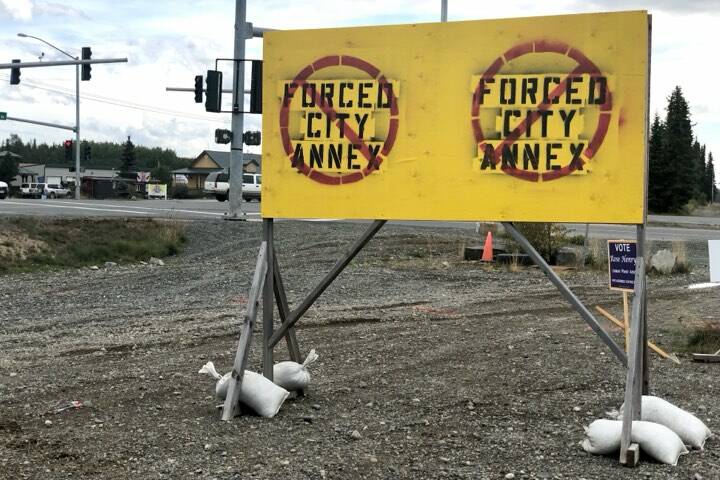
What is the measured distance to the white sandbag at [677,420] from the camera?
550cm

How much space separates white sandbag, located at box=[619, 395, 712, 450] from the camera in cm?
550

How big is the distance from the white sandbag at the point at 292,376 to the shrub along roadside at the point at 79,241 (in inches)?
461

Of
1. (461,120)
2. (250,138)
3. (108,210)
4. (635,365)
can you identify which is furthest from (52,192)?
(635,365)

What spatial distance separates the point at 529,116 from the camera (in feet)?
19.4

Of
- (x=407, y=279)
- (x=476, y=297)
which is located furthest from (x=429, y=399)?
(x=407, y=279)

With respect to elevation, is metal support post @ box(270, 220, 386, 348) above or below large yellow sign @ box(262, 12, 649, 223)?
below

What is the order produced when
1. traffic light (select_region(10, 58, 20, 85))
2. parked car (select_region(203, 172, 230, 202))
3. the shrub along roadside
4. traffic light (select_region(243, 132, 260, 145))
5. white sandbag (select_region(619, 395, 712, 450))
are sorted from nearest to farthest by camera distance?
white sandbag (select_region(619, 395, 712, 450))
the shrub along roadside
traffic light (select_region(243, 132, 260, 145))
traffic light (select_region(10, 58, 20, 85))
parked car (select_region(203, 172, 230, 202))

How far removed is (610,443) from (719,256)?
4271 millimetres

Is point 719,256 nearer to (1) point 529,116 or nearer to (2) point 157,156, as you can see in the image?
(1) point 529,116

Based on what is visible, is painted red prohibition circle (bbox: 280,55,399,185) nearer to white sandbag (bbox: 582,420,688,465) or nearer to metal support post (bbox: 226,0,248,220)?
white sandbag (bbox: 582,420,688,465)

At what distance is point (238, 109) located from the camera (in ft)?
81.4

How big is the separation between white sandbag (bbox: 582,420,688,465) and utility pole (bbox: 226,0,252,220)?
65.0 ft

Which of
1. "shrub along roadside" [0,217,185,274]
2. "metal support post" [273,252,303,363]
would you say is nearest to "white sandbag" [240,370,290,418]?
"metal support post" [273,252,303,363]

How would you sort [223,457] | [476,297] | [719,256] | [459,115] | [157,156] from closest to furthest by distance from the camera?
1. [223,457]
2. [459,115]
3. [719,256]
4. [476,297]
5. [157,156]
